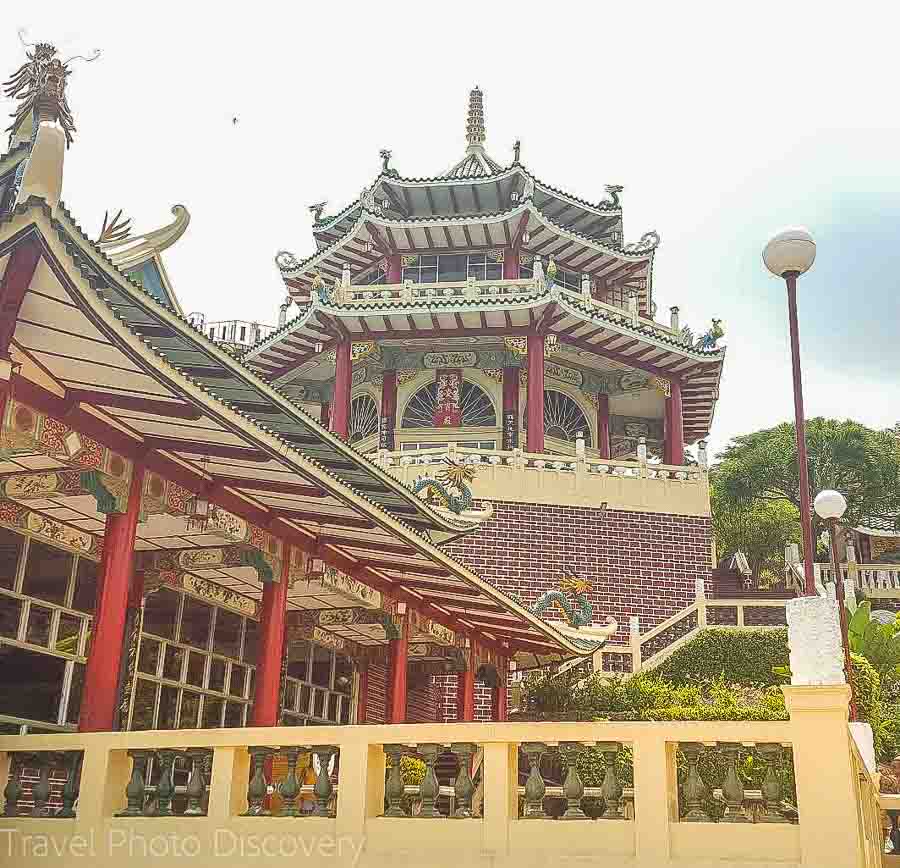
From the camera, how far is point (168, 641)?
1295cm

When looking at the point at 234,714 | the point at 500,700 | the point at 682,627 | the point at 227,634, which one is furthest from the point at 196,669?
the point at 682,627

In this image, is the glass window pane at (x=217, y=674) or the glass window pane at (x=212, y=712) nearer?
the glass window pane at (x=212, y=712)

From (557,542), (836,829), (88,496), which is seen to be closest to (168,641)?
(88,496)

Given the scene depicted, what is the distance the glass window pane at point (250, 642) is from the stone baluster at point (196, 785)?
24.8ft

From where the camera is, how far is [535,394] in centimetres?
2706

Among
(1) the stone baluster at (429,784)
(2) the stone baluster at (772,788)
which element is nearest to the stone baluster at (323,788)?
(1) the stone baluster at (429,784)

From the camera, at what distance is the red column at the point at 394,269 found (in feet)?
98.4

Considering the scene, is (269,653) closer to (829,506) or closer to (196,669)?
(196,669)

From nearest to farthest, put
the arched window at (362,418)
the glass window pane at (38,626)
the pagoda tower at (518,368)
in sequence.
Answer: the glass window pane at (38,626) → the pagoda tower at (518,368) → the arched window at (362,418)

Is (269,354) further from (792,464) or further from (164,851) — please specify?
(164,851)

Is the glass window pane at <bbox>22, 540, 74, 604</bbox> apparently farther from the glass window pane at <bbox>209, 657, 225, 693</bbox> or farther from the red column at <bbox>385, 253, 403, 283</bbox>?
the red column at <bbox>385, 253, 403, 283</bbox>

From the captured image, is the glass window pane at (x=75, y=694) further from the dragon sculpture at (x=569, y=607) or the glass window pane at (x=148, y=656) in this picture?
the dragon sculpture at (x=569, y=607)

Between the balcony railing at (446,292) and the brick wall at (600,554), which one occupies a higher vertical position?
the balcony railing at (446,292)

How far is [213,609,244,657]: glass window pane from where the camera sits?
14.3m
